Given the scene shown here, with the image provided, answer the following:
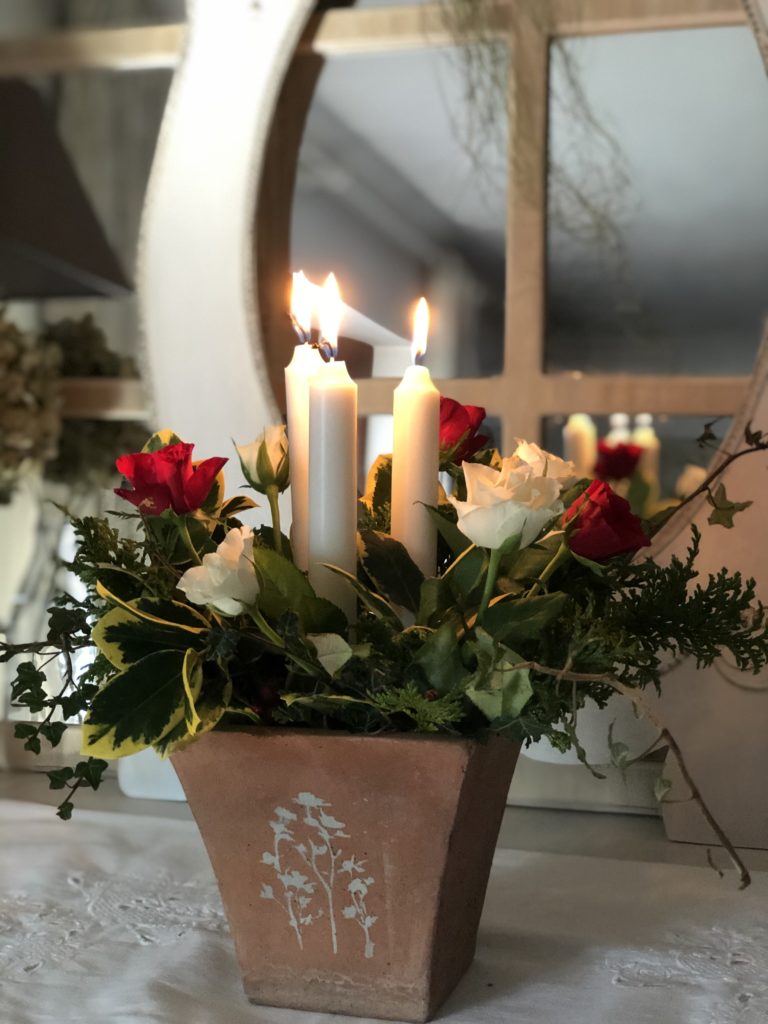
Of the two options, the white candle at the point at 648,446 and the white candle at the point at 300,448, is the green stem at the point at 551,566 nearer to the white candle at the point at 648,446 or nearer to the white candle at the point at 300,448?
the white candle at the point at 300,448

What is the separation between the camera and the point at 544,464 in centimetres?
54

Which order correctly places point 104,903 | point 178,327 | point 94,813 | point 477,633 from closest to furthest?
point 477,633
point 104,903
point 94,813
point 178,327

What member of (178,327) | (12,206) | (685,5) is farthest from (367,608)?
(12,206)

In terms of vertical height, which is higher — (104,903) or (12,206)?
(12,206)

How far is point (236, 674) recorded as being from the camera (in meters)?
0.55

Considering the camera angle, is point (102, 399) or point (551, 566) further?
point (102, 399)

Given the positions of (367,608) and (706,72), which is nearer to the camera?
(367,608)

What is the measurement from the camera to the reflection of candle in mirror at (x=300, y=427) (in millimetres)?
575

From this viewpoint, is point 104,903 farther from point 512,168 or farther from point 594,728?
point 512,168

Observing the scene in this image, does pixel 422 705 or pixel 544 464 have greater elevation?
pixel 544 464

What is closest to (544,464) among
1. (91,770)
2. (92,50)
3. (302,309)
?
(302,309)

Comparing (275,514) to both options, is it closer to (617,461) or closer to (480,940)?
(480,940)

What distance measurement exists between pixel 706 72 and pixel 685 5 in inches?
2.2

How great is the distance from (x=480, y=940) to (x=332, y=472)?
30 cm
